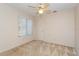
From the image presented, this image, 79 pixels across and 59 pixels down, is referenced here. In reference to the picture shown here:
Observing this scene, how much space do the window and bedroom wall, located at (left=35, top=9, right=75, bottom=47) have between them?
13 centimetres

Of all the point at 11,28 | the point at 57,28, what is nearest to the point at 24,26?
the point at 11,28

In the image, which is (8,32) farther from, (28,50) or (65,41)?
(65,41)

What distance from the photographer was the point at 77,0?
109cm

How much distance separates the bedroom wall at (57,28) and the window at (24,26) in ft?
0.43

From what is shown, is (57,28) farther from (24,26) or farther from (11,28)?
(11,28)

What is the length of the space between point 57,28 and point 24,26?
0.62 meters

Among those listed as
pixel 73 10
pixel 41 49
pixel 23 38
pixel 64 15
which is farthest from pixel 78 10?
pixel 23 38

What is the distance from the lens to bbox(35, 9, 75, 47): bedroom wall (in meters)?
1.72

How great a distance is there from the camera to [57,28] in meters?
1.88

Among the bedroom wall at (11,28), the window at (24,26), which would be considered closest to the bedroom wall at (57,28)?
the window at (24,26)

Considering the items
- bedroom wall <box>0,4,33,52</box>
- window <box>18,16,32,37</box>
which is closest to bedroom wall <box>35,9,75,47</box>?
window <box>18,16,32,37</box>

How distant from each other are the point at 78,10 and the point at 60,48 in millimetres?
747

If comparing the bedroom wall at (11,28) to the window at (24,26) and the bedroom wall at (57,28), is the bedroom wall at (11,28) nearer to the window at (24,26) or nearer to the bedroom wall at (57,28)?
the window at (24,26)

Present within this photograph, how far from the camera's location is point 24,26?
1.82m
